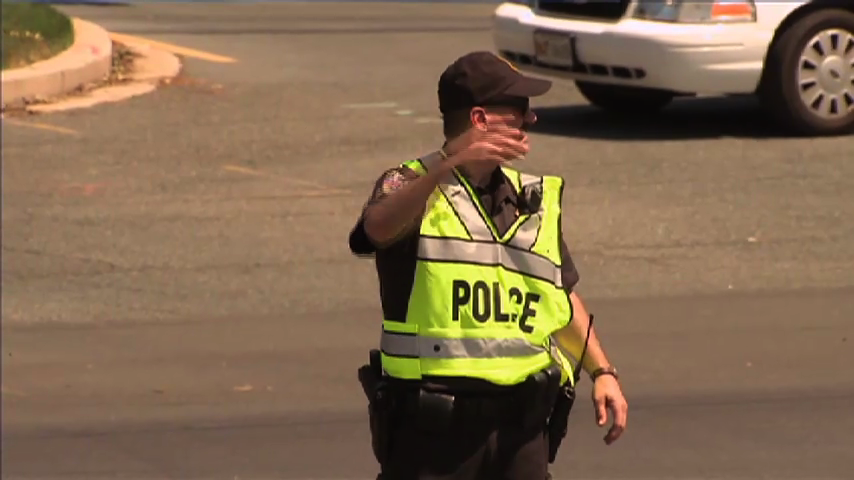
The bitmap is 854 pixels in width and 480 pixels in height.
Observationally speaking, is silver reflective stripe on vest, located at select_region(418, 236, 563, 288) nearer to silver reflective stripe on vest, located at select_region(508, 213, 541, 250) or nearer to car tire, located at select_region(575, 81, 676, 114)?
silver reflective stripe on vest, located at select_region(508, 213, 541, 250)

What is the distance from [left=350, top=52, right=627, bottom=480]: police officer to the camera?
332 cm

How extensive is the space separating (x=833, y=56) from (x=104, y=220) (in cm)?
430

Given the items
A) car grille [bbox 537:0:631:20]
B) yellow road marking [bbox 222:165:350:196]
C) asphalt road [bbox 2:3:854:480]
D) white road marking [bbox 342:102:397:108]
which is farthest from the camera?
white road marking [bbox 342:102:397:108]

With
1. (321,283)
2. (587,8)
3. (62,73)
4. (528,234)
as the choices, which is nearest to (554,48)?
(587,8)

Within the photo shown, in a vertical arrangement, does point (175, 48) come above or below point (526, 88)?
below

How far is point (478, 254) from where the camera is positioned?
11.0 feet

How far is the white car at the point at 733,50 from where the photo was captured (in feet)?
33.4

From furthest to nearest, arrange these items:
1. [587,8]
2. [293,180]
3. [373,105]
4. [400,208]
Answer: [373,105], [587,8], [293,180], [400,208]

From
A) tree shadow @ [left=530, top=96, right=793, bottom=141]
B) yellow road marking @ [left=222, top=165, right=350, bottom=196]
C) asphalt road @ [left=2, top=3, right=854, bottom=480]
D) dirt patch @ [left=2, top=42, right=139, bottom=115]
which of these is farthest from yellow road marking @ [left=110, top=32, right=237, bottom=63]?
yellow road marking @ [left=222, top=165, right=350, bottom=196]

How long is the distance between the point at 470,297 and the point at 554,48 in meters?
7.47

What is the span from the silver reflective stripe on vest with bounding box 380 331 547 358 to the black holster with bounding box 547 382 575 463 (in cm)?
19

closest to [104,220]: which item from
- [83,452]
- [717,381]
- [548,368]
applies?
[83,452]

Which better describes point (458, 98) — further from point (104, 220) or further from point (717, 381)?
point (104, 220)

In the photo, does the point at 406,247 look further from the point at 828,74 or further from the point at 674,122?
the point at 674,122
